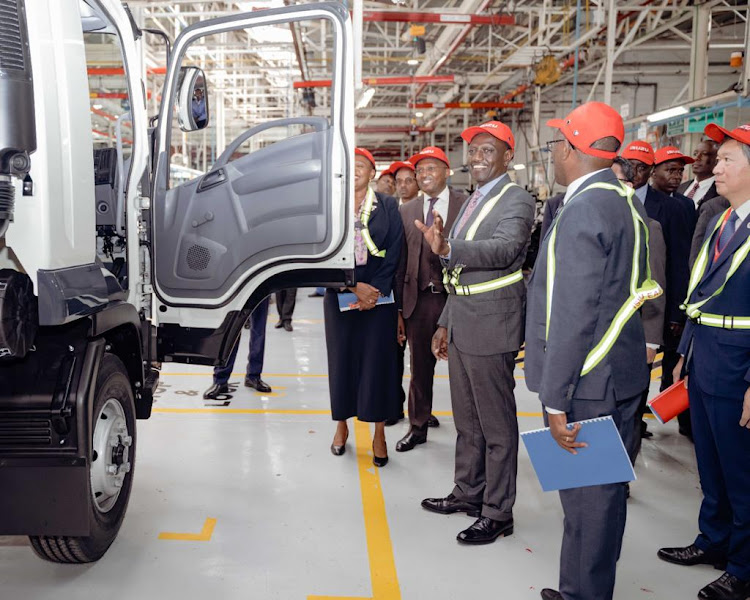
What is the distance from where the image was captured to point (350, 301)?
3811 mm

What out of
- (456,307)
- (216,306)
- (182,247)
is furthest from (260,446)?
(456,307)

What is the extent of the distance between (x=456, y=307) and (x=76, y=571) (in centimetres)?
202

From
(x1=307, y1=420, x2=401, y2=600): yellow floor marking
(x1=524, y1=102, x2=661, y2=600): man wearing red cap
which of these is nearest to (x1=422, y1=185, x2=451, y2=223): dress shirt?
(x1=307, y1=420, x2=401, y2=600): yellow floor marking

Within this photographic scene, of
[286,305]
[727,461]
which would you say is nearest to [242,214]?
[727,461]

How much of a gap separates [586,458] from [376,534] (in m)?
1.30

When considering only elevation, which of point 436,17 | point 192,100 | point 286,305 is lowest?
point 286,305

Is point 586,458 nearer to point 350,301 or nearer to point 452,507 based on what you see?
point 452,507

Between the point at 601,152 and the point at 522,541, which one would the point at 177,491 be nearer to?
the point at 522,541

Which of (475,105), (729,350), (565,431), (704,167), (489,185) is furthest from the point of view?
(475,105)

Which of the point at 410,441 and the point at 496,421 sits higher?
the point at 496,421

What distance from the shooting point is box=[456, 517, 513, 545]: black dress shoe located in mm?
3010

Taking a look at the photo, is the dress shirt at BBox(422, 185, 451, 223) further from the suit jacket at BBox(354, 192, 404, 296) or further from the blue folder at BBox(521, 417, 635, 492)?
the blue folder at BBox(521, 417, 635, 492)

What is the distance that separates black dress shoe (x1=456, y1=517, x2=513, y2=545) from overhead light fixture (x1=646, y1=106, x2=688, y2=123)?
6046 millimetres

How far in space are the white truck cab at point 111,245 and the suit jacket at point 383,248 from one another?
684mm
